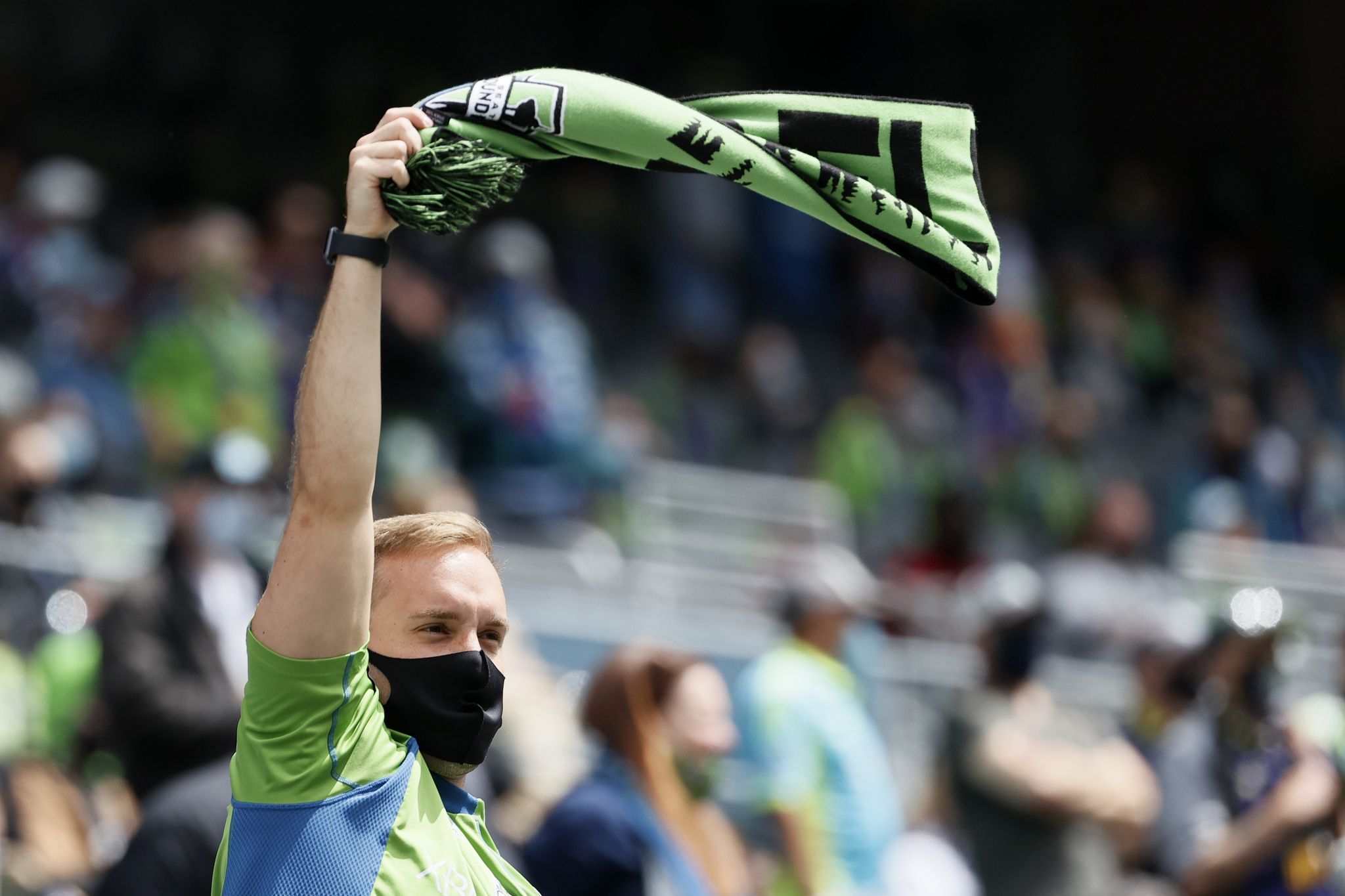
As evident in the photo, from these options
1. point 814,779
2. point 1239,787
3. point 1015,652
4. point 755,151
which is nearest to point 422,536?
point 755,151

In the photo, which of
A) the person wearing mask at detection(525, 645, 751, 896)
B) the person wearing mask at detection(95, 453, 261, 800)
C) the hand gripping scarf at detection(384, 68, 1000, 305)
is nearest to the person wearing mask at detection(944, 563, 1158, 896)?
the person wearing mask at detection(525, 645, 751, 896)

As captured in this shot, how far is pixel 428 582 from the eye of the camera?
2248 mm

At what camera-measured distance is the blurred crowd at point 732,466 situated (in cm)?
458

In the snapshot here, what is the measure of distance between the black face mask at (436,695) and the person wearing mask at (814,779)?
3.14m

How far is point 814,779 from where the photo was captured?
532 cm

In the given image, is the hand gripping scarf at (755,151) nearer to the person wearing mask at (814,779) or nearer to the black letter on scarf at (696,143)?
the black letter on scarf at (696,143)

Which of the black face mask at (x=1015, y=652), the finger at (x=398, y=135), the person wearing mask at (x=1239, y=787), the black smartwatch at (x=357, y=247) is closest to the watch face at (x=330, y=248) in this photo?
the black smartwatch at (x=357, y=247)

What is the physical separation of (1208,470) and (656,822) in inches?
328

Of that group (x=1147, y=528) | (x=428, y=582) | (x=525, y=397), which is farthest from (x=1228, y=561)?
(x=428, y=582)

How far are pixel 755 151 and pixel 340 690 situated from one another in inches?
34.1

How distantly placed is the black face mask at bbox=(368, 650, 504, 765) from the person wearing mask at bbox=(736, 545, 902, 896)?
3.14 meters

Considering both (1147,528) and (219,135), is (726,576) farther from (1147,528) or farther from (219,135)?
(219,135)

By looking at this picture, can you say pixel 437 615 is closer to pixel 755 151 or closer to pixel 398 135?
pixel 398 135

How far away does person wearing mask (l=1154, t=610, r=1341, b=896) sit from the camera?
5.63m
